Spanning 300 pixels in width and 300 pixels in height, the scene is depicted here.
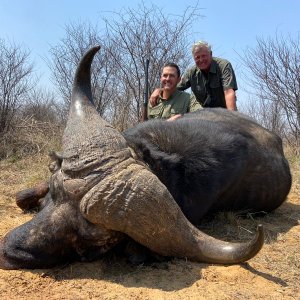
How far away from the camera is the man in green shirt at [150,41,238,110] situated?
6.21 metres

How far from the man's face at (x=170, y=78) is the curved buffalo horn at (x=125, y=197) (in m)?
4.04

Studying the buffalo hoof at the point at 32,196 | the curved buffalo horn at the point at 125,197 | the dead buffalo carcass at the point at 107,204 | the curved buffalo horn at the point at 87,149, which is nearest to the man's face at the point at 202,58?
the buffalo hoof at the point at 32,196

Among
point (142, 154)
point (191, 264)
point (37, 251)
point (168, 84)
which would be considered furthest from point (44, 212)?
point (168, 84)

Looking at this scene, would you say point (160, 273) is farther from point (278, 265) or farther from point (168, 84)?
point (168, 84)

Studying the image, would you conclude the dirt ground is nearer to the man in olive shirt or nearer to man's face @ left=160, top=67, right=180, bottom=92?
the man in olive shirt

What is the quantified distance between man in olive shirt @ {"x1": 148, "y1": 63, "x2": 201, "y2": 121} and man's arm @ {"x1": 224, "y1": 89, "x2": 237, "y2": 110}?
515mm

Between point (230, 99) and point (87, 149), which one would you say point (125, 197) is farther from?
point (230, 99)

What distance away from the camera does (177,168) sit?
2.96 metres

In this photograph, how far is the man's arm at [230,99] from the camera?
19.2 ft

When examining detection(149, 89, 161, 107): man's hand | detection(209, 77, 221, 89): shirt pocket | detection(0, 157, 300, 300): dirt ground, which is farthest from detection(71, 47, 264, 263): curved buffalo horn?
detection(149, 89, 161, 107): man's hand

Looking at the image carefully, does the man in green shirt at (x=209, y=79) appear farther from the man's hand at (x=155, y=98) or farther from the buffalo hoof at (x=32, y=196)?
the buffalo hoof at (x=32, y=196)

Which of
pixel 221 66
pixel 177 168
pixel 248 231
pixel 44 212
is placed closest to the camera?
pixel 44 212

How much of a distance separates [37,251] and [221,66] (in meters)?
4.57

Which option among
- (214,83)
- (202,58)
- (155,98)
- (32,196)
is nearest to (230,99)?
(214,83)
